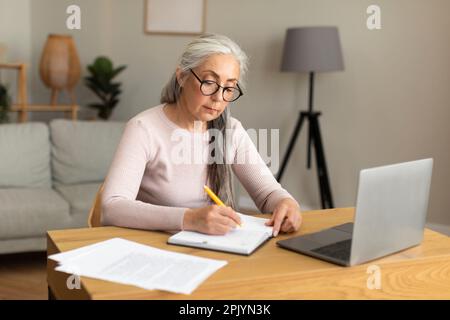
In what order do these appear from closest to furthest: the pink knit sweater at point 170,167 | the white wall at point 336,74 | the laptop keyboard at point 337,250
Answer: the laptop keyboard at point 337,250
the pink knit sweater at point 170,167
the white wall at point 336,74

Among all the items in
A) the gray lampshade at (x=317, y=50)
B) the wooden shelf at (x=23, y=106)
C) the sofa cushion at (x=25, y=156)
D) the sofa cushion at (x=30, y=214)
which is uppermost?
the gray lampshade at (x=317, y=50)

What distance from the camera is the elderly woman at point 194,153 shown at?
156cm

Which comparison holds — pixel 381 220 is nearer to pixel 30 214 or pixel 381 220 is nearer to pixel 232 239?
pixel 232 239

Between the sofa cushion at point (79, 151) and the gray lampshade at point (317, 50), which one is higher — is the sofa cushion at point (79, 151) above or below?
below

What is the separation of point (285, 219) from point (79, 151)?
7.84 ft

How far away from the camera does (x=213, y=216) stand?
1394 mm

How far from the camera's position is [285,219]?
5.02 feet

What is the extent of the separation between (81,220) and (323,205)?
1.61 m

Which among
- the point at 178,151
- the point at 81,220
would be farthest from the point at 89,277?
the point at 81,220

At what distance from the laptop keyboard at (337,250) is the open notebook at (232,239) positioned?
139 mm

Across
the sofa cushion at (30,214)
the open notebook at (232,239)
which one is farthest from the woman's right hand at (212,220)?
the sofa cushion at (30,214)

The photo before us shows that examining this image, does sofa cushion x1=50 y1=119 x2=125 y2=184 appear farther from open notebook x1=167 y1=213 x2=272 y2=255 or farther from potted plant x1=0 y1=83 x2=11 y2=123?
open notebook x1=167 y1=213 x2=272 y2=255

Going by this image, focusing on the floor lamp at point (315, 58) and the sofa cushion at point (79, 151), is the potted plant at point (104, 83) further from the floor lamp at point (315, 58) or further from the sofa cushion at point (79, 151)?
the floor lamp at point (315, 58)
